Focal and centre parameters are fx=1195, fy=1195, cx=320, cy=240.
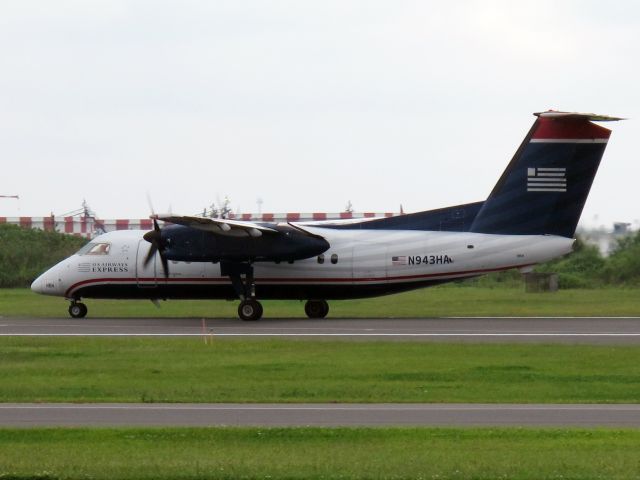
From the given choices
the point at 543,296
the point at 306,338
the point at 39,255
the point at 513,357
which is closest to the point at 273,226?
the point at 306,338

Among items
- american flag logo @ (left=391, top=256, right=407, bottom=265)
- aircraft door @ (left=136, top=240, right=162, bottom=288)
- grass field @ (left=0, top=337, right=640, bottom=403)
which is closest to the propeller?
aircraft door @ (left=136, top=240, right=162, bottom=288)

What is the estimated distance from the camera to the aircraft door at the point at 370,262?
122 ft

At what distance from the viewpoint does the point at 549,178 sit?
3625 cm

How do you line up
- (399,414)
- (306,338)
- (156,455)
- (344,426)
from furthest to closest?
(306,338) < (399,414) < (344,426) < (156,455)

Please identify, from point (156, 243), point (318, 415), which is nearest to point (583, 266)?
Result: point (156, 243)

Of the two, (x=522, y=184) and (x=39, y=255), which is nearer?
(x=522, y=184)

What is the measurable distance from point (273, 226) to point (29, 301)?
57.8 ft

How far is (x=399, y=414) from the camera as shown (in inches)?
698

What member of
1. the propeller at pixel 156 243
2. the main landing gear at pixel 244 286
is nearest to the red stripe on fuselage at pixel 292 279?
the main landing gear at pixel 244 286

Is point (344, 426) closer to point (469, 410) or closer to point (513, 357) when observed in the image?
point (469, 410)

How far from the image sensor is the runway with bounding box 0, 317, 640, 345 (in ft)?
102

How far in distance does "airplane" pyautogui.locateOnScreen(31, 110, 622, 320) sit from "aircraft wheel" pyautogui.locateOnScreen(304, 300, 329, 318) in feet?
0.11

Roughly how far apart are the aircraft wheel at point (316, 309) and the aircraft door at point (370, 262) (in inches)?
105

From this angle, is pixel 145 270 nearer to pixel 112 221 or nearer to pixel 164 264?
pixel 164 264
